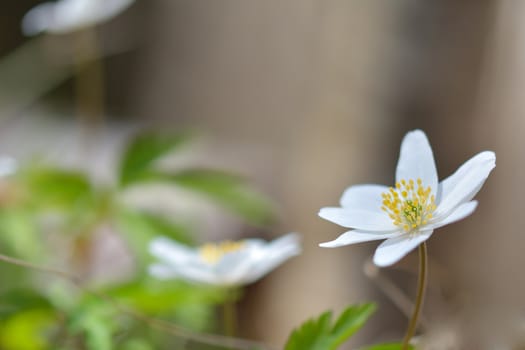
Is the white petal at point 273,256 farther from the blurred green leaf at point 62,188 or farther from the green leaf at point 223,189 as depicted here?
the blurred green leaf at point 62,188

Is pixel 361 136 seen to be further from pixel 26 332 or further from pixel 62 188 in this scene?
pixel 26 332

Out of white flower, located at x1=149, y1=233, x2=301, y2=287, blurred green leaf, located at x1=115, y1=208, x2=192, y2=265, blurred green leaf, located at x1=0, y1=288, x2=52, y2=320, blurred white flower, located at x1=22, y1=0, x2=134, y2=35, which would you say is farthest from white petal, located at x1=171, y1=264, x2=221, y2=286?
blurred white flower, located at x1=22, y1=0, x2=134, y2=35

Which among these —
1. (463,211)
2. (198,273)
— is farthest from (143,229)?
(463,211)

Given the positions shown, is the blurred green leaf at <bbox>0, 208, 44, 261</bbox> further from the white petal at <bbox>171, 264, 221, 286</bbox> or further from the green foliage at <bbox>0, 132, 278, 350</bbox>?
the white petal at <bbox>171, 264, 221, 286</bbox>

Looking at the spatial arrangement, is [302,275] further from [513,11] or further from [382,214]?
[382,214]

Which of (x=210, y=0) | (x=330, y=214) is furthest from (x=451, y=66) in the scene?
(x=210, y=0)
